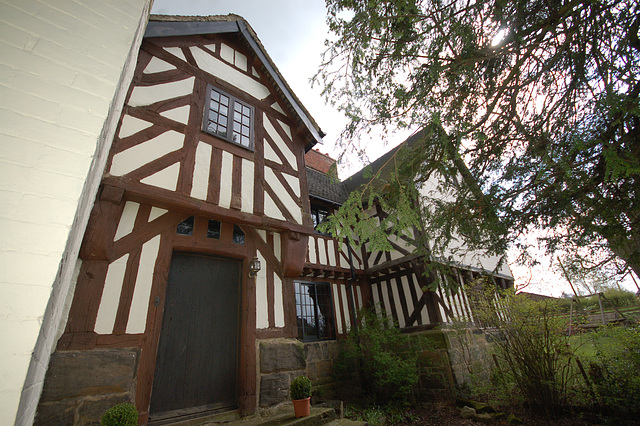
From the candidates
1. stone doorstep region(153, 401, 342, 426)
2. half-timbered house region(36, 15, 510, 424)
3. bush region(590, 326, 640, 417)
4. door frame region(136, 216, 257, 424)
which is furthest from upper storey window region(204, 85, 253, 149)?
bush region(590, 326, 640, 417)

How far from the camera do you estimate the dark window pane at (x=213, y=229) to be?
4159 mm

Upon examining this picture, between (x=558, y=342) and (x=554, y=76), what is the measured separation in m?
4.00

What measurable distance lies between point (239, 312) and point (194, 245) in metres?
1.24

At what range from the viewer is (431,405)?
5785mm

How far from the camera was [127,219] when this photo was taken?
3.50 meters

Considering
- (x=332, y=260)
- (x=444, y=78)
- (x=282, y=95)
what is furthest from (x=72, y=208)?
(x=332, y=260)

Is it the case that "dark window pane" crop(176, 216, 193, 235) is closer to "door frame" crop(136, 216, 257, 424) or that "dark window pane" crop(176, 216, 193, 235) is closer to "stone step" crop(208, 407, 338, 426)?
"door frame" crop(136, 216, 257, 424)

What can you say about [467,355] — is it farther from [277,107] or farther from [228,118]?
[228,118]

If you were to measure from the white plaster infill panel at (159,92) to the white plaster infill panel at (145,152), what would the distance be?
58 cm

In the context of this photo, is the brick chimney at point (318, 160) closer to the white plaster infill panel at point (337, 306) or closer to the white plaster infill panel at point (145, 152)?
the white plaster infill panel at point (337, 306)

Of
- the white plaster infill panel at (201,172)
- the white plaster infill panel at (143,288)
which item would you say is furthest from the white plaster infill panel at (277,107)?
the white plaster infill panel at (143,288)

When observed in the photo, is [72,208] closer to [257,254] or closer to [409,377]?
[257,254]

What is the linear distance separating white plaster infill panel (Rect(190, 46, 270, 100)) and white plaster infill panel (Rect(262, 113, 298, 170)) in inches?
25.3

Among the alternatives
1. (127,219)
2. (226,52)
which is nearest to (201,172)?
(127,219)
